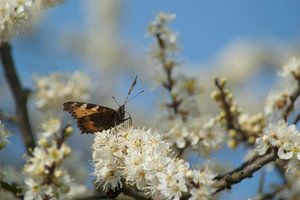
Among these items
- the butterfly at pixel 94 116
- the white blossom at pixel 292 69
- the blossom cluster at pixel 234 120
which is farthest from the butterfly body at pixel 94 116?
the white blossom at pixel 292 69

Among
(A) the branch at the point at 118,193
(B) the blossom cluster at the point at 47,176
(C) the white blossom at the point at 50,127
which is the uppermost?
(C) the white blossom at the point at 50,127

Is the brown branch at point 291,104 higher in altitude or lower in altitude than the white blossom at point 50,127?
lower

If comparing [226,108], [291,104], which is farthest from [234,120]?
[291,104]

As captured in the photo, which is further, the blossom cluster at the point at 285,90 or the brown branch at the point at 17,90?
the brown branch at the point at 17,90

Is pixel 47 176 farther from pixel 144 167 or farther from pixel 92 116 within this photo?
pixel 144 167

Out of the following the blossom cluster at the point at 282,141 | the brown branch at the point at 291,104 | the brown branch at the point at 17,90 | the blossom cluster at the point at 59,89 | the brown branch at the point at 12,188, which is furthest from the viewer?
the blossom cluster at the point at 59,89

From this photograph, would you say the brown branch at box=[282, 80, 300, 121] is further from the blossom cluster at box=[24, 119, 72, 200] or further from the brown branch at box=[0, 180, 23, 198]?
the brown branch at box=[0, 180, 23, 198]

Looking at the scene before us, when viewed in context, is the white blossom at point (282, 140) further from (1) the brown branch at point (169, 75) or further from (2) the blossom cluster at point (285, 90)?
(1) the brown branch at point (169, 75)

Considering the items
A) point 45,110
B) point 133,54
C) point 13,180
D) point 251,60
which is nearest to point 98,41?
point 133,54
